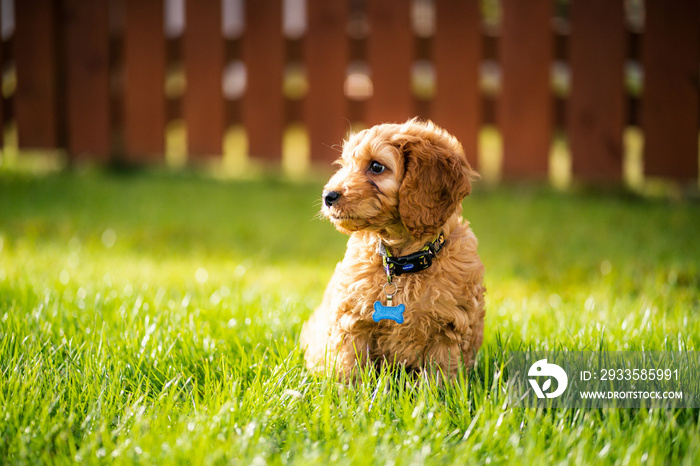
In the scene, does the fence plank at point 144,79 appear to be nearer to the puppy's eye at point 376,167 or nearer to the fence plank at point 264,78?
the fence plank at point 264,78

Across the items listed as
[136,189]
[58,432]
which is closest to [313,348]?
[58,432]

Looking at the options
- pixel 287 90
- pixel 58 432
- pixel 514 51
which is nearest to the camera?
pixel 58 432

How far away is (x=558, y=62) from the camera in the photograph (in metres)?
6.93

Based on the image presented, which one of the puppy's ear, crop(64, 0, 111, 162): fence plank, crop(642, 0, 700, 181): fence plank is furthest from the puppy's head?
crop(64, 0, 111, 162): fence plank

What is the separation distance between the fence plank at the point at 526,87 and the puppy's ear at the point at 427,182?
178 inches

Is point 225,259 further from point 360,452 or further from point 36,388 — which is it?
point 360,452

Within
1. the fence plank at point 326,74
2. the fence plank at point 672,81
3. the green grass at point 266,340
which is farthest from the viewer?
the fence plank at point 326,74

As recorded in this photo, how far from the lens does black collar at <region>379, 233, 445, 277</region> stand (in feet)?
7.75

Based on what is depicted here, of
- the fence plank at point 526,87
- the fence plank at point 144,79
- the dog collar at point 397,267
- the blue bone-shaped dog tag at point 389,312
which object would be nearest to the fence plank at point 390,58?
the fence plank at point 526,87

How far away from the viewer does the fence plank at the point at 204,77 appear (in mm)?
6922

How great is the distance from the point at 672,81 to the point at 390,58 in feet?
10.1

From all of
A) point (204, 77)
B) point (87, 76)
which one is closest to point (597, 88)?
point (204, 77)

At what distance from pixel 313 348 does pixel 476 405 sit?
2.64 ft

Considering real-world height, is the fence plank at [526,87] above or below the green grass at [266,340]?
above
